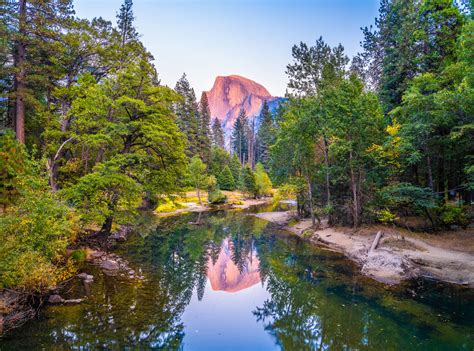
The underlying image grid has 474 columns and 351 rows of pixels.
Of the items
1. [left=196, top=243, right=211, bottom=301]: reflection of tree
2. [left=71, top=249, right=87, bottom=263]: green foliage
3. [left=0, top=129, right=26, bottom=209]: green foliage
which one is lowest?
[left=196, top=243, right=211, bottom=301]: reflection of tree

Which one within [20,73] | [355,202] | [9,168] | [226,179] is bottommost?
[355,202]

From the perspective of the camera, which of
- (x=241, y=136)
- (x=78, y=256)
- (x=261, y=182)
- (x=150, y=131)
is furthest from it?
(x=241, y=136)

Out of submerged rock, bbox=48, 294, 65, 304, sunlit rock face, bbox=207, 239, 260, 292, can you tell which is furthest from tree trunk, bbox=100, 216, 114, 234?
submerged rock, bbox=48, 294, 65, 304

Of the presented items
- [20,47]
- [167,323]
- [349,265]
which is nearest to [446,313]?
[349,265]

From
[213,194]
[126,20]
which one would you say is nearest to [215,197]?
[213,194]

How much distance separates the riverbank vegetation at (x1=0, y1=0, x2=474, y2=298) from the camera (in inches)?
488

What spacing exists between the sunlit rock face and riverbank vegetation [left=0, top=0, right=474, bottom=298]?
5.86 metres

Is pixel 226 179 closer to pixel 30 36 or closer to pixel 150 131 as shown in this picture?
pixel 150 131

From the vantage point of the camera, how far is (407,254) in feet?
51.4

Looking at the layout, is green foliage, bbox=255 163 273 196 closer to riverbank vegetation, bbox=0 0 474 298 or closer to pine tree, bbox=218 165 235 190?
pine tree, bbox=218 165 235 190

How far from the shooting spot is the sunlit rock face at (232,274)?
14.5m

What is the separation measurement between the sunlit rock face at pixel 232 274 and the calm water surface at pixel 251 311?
0.06m

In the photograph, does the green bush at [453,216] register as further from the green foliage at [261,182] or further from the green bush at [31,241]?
the green foliage at [261,182]

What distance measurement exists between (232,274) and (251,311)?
435 centimetres
